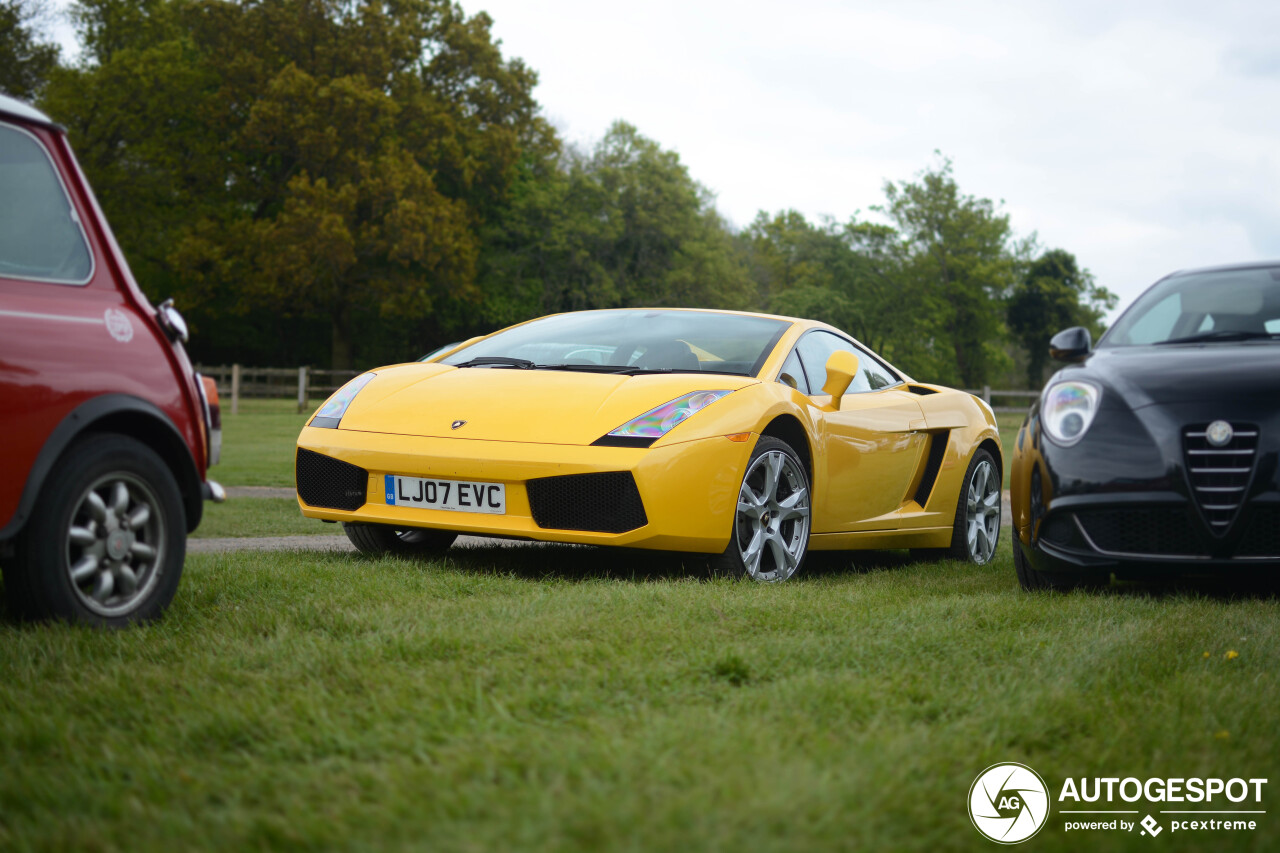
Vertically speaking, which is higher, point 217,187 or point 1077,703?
point 217,187

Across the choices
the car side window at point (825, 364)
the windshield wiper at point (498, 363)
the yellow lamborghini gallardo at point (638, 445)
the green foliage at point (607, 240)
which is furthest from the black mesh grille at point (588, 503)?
the green foliage at point (607, 240)

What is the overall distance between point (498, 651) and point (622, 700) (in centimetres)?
62

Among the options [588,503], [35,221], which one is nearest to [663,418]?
[588,503]

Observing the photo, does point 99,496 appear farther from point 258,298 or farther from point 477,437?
point 258,298

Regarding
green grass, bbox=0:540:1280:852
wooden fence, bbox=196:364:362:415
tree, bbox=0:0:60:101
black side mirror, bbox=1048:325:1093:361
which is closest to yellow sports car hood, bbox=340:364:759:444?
green grass, bbox=0:540:1280:852

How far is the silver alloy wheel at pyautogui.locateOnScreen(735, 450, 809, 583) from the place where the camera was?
5.32 metres

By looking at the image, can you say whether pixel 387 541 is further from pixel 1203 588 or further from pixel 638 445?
pixel 1203 588

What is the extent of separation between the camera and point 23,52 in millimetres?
37562

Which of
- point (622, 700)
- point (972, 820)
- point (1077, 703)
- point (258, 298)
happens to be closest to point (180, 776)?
point (622, 700)

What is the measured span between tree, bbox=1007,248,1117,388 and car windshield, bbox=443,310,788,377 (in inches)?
2297

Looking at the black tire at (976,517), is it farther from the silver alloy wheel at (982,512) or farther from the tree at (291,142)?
the tree at (291,142)

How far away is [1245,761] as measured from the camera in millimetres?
2602

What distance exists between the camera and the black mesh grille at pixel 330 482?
5238 mm

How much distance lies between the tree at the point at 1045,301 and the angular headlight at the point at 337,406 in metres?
59.4
